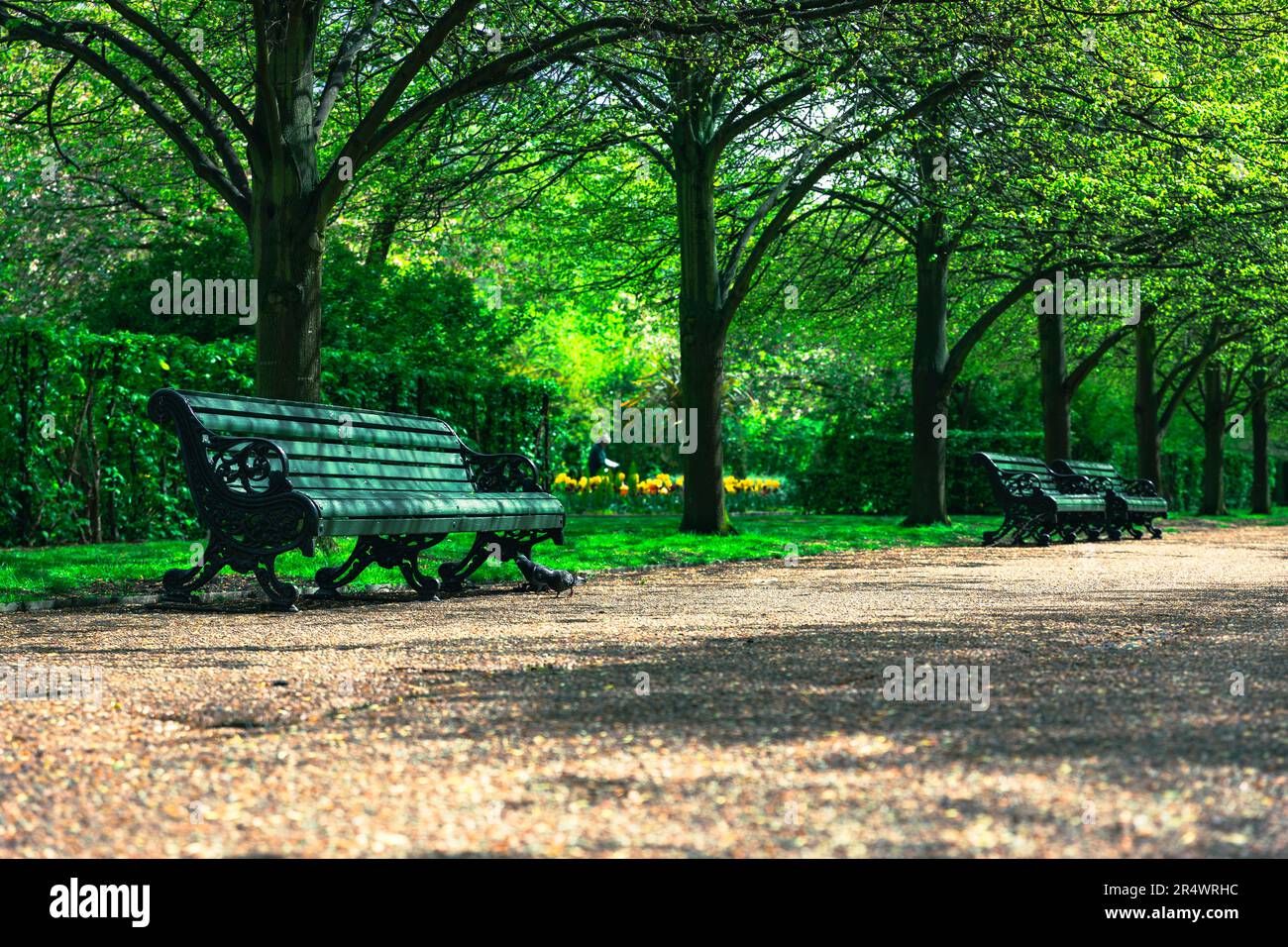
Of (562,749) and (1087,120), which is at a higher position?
(1087,120)

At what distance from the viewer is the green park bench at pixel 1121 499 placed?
19422 millimetres

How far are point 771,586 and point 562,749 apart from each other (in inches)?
245

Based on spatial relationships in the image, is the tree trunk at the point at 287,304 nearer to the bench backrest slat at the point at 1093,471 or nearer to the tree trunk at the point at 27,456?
the tree trunk at the point at 27,456

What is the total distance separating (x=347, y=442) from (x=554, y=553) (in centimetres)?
376

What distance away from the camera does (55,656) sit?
5758 mm

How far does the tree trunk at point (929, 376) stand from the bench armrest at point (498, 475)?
9.99 m

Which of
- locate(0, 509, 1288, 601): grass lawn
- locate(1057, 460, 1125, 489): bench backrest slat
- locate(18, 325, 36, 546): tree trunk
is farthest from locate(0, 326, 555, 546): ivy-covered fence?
locate(1057, 460, 1125, 489): bench backrest slat

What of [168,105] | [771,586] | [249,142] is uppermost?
[168,105]

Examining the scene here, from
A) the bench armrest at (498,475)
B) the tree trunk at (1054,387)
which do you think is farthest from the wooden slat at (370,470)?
the tree trunk at (1054,387)

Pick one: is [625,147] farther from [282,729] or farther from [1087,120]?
[282,729]

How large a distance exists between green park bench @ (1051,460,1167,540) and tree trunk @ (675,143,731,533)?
6.71 m

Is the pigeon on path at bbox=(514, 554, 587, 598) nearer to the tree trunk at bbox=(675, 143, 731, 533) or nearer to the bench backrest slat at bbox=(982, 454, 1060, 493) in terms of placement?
the tree trunk at bbox=(675, 143, 731, 533)

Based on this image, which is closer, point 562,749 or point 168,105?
point 562,749

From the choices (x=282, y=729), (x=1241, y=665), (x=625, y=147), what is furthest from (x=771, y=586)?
(x=625, y=147)
